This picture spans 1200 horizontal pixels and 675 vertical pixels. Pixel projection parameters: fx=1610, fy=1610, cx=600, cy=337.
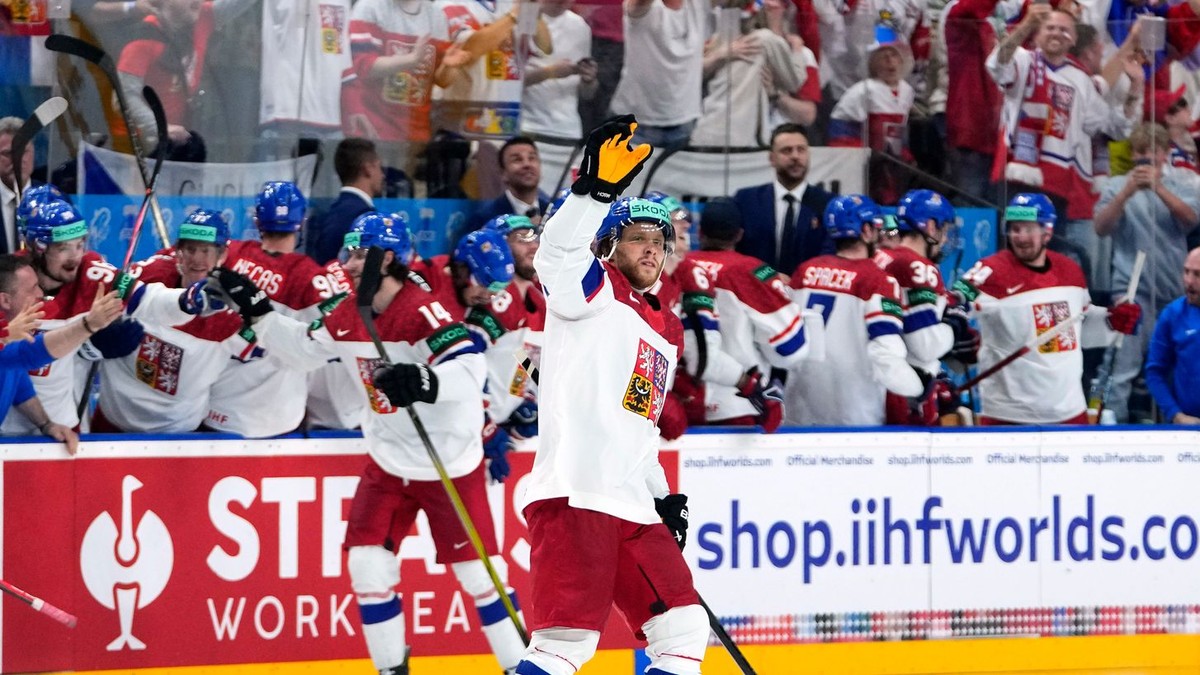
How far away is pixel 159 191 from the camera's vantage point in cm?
576

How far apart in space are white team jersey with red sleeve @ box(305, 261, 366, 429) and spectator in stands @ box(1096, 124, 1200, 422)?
3.10 meters

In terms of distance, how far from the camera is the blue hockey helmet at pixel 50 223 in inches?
190

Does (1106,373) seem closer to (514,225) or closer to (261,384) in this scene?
(514,225)

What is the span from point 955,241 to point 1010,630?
1717 mm

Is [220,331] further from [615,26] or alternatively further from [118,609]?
[615,26]

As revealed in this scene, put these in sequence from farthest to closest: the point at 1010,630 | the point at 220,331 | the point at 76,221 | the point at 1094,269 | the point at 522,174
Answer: the point at 1094,269 < the point at 522,174 < the point at 1010,630 < the point at 220,331 < the point at 76,221

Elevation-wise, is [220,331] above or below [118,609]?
above

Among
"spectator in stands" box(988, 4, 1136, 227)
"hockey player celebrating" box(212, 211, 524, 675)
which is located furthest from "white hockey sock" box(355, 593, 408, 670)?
"spectator in stands" box(988, 4, 1136, 227)

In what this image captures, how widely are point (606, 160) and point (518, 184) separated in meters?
2.80

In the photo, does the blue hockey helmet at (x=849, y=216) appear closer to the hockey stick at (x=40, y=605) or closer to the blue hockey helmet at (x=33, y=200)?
the blue hockey helmet at (x=33, y=200)

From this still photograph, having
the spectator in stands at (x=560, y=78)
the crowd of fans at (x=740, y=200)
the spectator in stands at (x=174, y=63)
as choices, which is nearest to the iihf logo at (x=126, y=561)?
the crowd of fans at (x=740, y=200)

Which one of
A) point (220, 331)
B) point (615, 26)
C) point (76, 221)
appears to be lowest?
point (220, 331)

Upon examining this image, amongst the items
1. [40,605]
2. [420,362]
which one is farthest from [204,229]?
[40,605]

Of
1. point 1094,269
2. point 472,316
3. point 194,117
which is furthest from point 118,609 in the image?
point 1094,269
